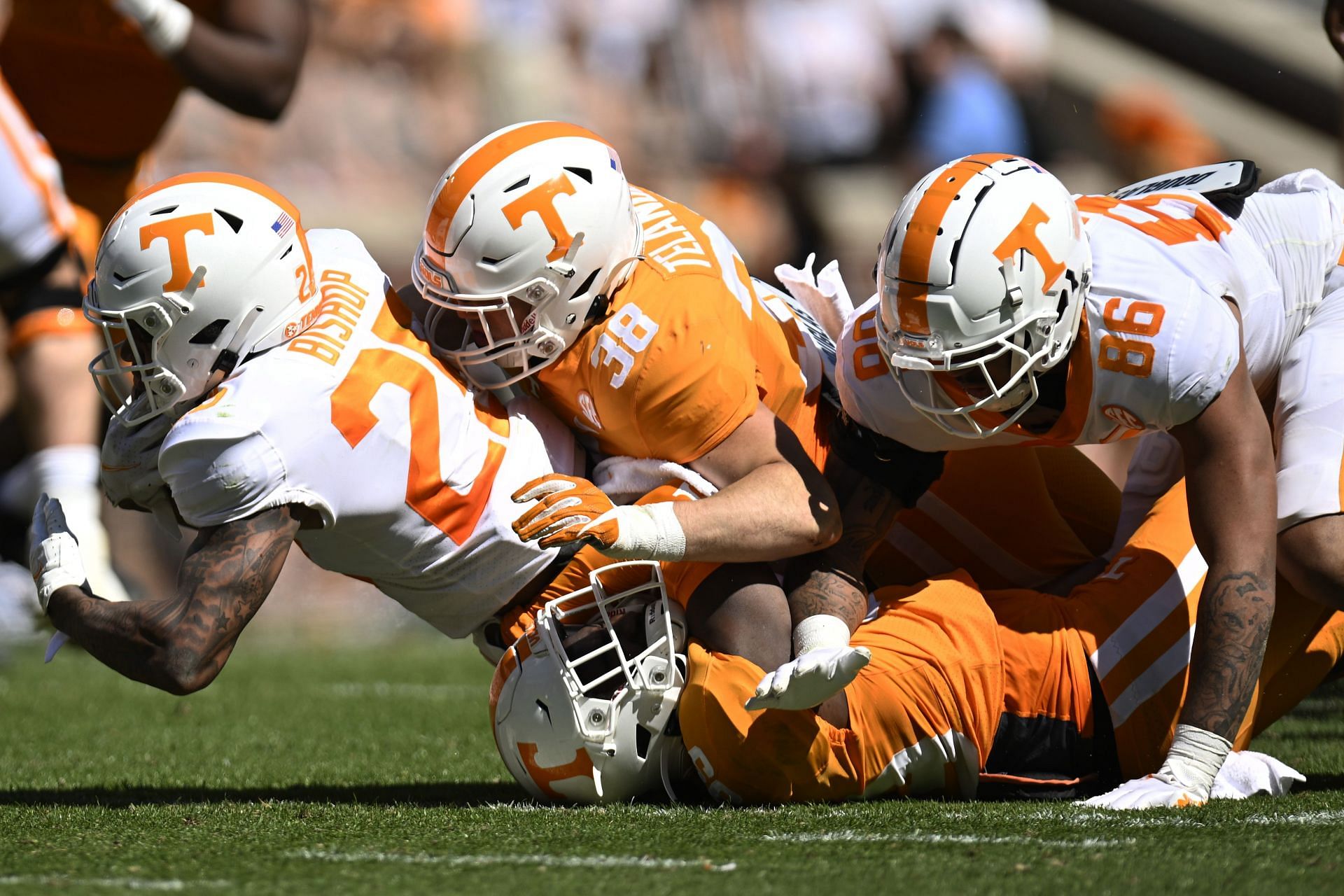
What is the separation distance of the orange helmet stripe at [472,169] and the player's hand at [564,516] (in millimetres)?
664

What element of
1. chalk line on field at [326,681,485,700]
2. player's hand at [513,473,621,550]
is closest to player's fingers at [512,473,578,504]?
player's hand at [513,473,621,550]

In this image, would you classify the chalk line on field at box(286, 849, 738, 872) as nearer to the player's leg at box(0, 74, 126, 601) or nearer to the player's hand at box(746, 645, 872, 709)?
the player's hand at box(746, 645, 872, 709)

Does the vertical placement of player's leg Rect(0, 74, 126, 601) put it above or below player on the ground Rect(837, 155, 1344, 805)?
below

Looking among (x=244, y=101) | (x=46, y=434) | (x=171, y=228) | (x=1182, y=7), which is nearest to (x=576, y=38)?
(x=1182, y=7)

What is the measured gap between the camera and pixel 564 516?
11.0ft

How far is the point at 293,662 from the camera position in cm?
744

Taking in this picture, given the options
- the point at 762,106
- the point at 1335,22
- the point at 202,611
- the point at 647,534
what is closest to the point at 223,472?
the point at 202,611

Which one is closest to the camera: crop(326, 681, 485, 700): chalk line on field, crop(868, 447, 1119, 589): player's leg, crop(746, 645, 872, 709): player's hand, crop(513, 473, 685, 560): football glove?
crop(746, 645, 872, 709): player's hand

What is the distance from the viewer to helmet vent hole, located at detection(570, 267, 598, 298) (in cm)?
367

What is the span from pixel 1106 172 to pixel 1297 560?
33.8 ft

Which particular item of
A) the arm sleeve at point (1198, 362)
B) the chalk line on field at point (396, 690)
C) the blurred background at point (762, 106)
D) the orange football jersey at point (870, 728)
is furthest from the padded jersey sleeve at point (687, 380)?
the blurred background at point (762, 106)

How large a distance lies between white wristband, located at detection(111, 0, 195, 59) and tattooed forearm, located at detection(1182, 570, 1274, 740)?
12.2 feet

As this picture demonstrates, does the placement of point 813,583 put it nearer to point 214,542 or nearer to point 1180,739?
point 1180,739

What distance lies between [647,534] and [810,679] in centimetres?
45
